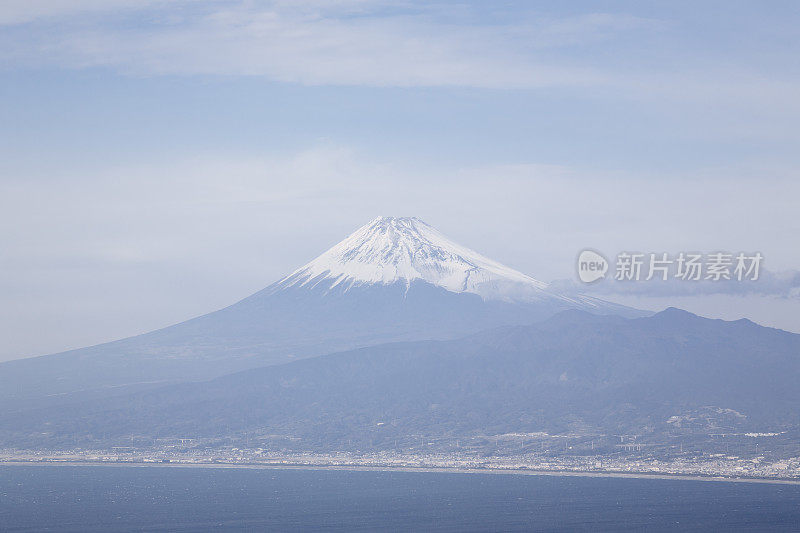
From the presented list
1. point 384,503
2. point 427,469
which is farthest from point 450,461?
point 384,503

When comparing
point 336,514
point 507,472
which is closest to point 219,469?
point 507,472

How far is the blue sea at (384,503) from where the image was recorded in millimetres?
102250

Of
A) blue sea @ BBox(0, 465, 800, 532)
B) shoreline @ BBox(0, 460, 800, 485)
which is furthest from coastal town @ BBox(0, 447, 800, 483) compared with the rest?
blue sea @ BBox(0, 465, 800, 532)

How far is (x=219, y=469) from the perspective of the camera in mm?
170750

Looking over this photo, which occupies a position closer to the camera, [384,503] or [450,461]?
[384,503]

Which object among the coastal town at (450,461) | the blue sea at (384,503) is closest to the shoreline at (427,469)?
the coastal town at (450,461)

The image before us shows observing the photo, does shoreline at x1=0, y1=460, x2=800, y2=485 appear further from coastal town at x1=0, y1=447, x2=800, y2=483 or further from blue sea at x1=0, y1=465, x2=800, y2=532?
blue sea at x1=0, y1=465, x2=800, y2=532

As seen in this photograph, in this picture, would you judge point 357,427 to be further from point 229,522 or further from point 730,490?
point 229,522

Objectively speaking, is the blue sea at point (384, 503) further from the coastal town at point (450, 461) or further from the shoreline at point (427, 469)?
the coastal town at point (450, 461)

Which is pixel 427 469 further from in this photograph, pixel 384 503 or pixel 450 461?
pixel 384 503

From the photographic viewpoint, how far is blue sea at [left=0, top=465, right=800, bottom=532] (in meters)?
102

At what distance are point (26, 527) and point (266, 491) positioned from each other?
36478 mm

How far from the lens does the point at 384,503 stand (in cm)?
11888

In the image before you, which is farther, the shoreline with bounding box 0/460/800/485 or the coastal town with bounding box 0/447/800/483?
the coastal town with bounding box 0/447/800/483
